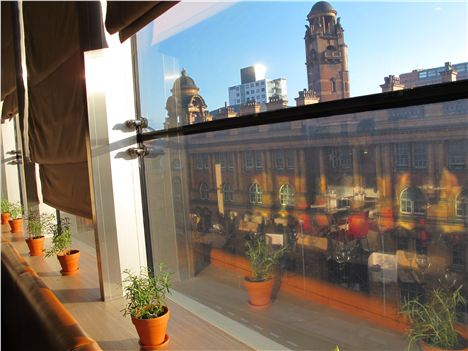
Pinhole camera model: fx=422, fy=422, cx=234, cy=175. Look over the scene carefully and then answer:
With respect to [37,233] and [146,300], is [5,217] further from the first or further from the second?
[146,300]

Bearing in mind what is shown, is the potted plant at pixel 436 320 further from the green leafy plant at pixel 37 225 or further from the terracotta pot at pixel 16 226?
the terracotta pot at pixel 16 226

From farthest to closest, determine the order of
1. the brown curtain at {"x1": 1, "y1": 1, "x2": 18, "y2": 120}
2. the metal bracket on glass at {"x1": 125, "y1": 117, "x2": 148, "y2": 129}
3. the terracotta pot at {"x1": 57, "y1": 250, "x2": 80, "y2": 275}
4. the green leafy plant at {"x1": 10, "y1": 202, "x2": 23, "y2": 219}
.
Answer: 1. the green leafy plant at {"x1": 10, "y1": 202, "x2": 23, "y2": 219}
2. the brown curtain at {"x1": 1, "y1": 1, "x2": 18, "y2": 120}
3. the terracotta pot at {"x1": 57, "y1": 250, "x2": 80, "y2": 275}
4. the metal bracket on glass at {"x1": 125, "y1": 117, "x2": 148, "y2": 129}

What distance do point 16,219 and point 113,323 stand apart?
3557 mm

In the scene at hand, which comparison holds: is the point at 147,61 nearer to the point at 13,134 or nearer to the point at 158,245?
the point at 158,245

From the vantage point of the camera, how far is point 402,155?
1.34 m

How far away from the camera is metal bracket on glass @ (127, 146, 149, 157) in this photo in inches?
95.0

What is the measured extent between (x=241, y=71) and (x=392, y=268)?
1.05 metres

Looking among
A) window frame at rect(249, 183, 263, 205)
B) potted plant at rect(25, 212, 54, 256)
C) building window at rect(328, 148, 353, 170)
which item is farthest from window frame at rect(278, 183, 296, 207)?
potted plant at rect(25, 212, 54, 256)

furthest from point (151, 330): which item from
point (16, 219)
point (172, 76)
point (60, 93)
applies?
point (16, 219)

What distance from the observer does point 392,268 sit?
4.65 feet

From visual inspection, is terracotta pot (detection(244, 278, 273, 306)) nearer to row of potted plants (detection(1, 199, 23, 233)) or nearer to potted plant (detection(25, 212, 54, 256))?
potted plant (detection(25, 212, 54, 256))

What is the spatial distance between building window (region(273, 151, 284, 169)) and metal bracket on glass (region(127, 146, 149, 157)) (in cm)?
96

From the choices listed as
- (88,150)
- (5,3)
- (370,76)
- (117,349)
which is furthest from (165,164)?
(5,3)

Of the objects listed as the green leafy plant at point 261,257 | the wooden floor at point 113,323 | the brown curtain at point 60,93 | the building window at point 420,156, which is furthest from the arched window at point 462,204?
the brown curtain at point 60,93
